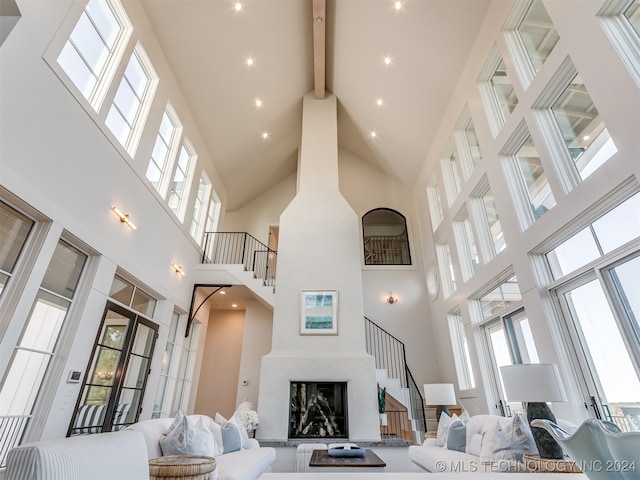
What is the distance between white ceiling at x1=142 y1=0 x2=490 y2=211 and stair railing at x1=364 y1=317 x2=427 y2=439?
432 centimetres

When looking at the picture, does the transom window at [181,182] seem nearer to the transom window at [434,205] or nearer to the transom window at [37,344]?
the transom window at [37,344]

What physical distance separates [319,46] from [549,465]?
738 cm

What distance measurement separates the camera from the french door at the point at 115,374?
3.96 metres

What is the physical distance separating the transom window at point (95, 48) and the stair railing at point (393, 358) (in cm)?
676

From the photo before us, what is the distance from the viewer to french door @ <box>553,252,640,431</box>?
3172mm

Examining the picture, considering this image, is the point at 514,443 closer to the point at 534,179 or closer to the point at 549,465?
the point at 549,465

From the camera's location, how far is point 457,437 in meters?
3.85

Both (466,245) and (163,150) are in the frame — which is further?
(466,245)

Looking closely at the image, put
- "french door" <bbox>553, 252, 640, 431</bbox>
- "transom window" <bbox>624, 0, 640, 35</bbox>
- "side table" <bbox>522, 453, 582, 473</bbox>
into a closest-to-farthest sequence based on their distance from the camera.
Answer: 1. "side table" <bbox>522, 453, 582, 473</bbox>
2. "french door" <bbox>553, 252, 640, 431</bbox>
3. "transom window" <bbox>624, 0, 640, 35</bbox>

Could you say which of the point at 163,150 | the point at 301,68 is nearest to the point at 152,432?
the point at 163,150

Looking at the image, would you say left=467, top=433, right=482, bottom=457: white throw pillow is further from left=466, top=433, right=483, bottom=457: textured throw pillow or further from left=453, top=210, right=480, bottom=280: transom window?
left=453, top=210, right=480, bottom=280: transom window

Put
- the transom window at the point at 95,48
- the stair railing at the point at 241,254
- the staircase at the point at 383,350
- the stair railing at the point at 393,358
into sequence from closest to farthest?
the transom window at the point at 95,48
the staircase at the point at 383,350
the stair railing at the point at 393,358
the stair railing at the point at 241,254

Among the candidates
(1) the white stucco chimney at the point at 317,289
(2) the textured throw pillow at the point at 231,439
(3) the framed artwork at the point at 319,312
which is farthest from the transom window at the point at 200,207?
(2) the textured throw pillow at the point at 231,439

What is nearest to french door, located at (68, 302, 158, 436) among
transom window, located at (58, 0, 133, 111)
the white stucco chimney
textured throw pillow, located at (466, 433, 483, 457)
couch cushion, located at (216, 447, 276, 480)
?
couch cushion, located at (216, 447, 276, 480)
